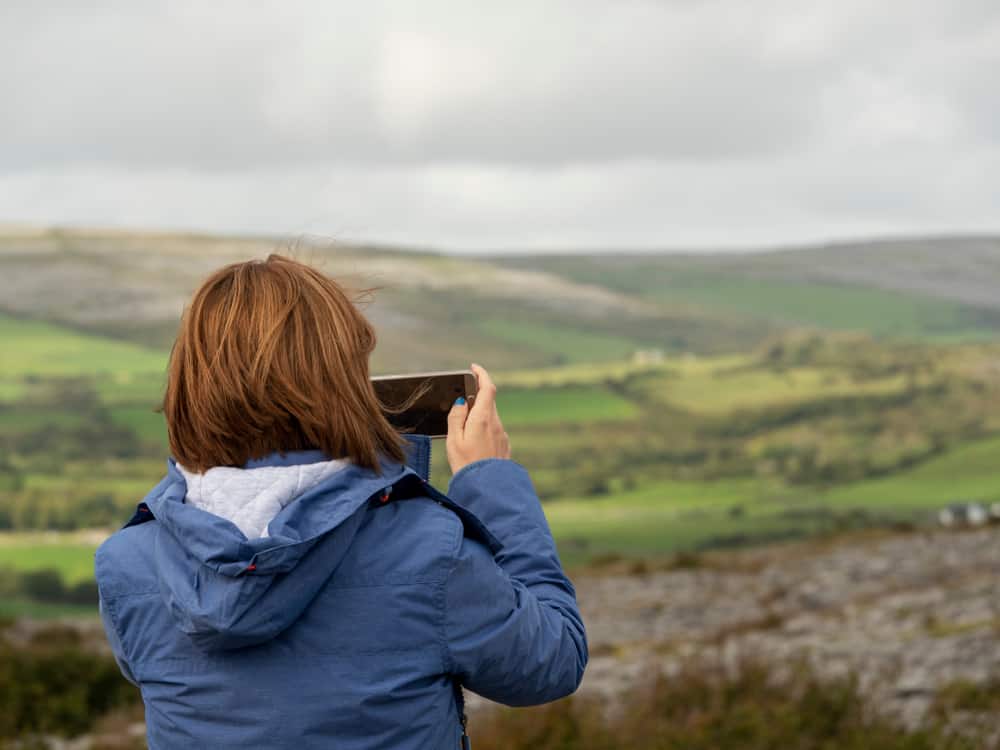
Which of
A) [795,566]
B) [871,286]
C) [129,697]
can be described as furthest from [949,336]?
[129,697]

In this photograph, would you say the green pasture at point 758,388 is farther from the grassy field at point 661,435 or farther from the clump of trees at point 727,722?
the clump of trees at point 727,722

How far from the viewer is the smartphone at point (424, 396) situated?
94.3 inches

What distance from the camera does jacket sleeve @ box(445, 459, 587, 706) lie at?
2.08 m

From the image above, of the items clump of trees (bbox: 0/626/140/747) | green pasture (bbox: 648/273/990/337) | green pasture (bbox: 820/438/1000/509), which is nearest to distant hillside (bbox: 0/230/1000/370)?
green pasture (bbox: 648/273/990/337)

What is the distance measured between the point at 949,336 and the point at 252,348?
201 ft

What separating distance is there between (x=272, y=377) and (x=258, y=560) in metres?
0.31

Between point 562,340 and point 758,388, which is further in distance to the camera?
point 562,340

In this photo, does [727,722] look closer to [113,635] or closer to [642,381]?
[113,635]

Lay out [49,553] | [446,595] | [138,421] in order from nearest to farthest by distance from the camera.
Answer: [446,595]
[49,553]
[138,421]

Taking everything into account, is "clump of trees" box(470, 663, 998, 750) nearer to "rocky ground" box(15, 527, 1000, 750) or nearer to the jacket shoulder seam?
"rocky ground" box(15, 527, 1000, 750)

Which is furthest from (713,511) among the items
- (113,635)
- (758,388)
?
(113,635)

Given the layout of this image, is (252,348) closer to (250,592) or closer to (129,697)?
(250,592)

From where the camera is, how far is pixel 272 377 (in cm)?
210

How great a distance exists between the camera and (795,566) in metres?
23.6
